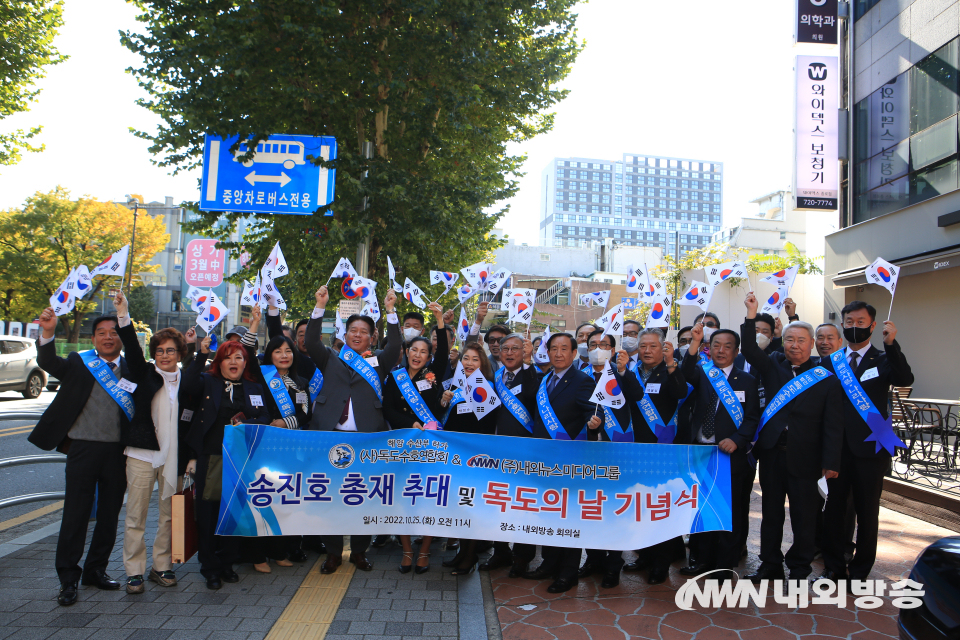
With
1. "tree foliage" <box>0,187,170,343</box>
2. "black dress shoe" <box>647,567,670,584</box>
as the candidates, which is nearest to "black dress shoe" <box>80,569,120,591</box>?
"black dress shoe" <box>647,567,670,584</box>

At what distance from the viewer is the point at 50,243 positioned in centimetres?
3088

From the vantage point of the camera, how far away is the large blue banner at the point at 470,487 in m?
4.54

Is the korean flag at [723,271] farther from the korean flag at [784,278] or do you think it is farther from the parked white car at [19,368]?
the parked white car at [19,368]

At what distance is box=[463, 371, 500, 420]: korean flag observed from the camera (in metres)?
4.98

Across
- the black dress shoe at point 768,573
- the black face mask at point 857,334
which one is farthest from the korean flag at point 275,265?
the black face mask at point 857,334

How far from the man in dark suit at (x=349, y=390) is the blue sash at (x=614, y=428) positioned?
1756 millimetres

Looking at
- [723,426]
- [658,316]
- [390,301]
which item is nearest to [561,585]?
[723,426]

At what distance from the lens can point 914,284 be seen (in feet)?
41.9

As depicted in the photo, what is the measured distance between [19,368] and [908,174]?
20.9 m

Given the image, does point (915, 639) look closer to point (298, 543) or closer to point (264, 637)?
point (264, 637)

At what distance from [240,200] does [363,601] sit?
7.80 meters

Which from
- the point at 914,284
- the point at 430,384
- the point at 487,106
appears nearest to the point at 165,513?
the point at 430,384

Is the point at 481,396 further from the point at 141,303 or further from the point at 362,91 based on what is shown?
the point at 141,303

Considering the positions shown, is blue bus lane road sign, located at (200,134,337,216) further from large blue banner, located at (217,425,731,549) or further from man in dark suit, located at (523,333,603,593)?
man in dark suit, located at (523,333,603,593)
